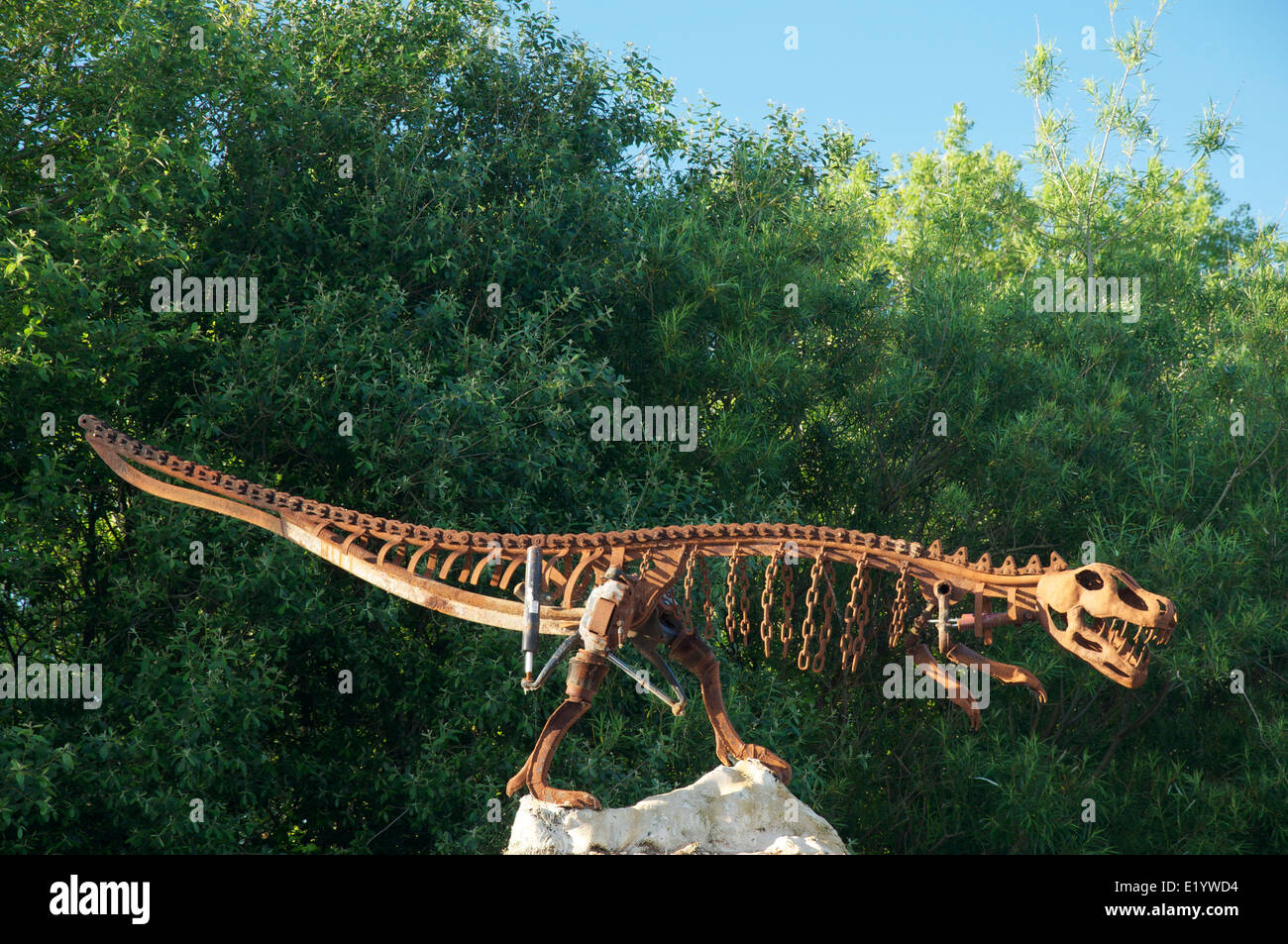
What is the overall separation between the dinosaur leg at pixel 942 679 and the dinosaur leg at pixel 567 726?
5.36ft

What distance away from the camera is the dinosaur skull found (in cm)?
568

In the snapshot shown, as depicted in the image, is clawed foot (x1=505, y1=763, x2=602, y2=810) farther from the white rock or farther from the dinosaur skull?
the dinosaur skull

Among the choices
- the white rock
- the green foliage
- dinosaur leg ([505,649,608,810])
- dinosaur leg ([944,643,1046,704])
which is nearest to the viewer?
dinosaur leg ([944,643,1046,704])

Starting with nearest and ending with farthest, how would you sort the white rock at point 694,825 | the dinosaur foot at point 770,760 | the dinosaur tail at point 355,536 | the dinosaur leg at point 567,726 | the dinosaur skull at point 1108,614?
the dinosaur skull at point 1108,614
the white rock at point 694,825
the dinosaur leg at point 567,726
the dinosaur tail at point 355,536
the dinosaur foot at point 770,760

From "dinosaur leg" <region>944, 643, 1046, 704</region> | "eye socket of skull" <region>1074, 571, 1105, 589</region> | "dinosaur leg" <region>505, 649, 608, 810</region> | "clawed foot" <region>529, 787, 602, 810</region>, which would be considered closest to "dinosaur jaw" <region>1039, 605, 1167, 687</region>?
"eye socket of skull" <region>1074, 571, 1105, 589</region>

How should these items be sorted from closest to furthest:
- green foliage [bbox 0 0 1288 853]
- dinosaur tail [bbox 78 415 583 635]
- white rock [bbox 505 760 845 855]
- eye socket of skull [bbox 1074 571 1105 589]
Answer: eye socket of skull [bbox 1074 571 1105 589] < white rock [bbox 505 760 845 855] < dinosaur tail [bbox 78 415 583 635] < green foliage [bbox 0 0 1288 853]

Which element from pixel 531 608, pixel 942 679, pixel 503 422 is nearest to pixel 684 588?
pixel 531 608

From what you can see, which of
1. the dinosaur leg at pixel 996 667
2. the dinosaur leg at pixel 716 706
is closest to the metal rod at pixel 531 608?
the dinosaur leg at pixel 716 706

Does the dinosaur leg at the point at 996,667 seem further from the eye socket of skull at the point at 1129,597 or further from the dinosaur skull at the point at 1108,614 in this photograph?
the eye socket of skull at the point at 1129,597

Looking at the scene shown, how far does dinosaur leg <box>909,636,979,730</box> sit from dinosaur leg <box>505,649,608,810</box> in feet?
5.36

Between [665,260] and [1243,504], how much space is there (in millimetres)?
6038

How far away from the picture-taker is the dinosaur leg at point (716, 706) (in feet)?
23.6

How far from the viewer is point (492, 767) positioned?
10492 millimetres

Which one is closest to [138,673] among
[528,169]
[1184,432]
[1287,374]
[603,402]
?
[603,402]
